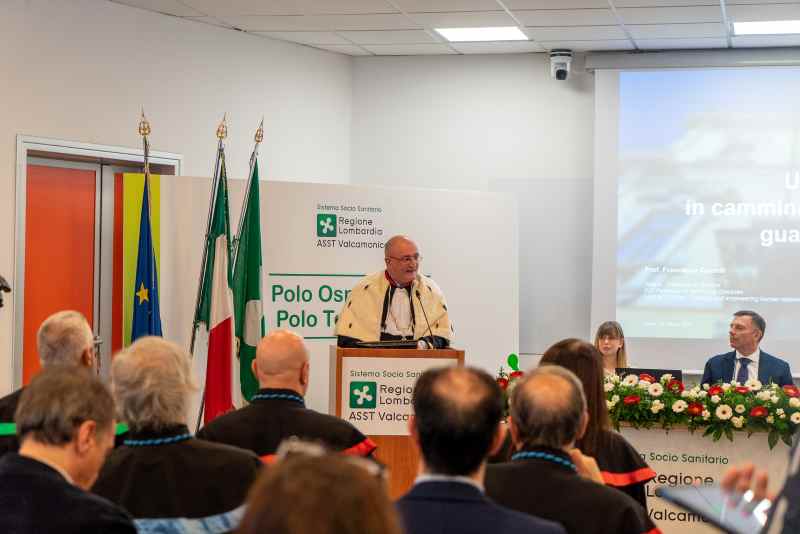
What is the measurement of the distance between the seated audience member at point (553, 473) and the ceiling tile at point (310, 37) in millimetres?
6196

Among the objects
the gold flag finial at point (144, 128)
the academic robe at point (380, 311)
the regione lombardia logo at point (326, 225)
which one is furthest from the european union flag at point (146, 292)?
the academic robe at point (380, 311)

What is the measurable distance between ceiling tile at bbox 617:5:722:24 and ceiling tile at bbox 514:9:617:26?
12cm

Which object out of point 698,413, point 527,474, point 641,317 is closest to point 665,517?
point 698,413

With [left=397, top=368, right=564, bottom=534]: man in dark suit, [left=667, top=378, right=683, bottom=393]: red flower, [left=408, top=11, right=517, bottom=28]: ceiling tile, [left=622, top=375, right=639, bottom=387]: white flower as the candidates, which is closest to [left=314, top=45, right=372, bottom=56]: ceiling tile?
[left=408, top=11, right=517, bottom=28]: ceiling tile

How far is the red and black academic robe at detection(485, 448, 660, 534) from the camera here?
2.50 m

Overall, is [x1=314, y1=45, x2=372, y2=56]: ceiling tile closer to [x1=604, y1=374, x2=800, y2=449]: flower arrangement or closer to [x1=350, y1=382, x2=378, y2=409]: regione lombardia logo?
[x1=350, y1=382, x2=378, y2=409]: regione lombardia logo

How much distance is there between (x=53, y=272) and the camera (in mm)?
7059

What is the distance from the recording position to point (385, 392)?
533 centimetres

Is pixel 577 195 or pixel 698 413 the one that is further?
pixel 577 195

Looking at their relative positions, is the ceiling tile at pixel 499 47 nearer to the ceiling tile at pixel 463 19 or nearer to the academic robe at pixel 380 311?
the ceiling tile at pixel 463 19

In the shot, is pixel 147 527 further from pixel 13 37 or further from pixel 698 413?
pixel 13 37

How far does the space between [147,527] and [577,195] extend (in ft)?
22.3

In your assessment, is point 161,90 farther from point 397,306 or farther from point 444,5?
point 397,306

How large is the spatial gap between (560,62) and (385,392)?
4333 mm
